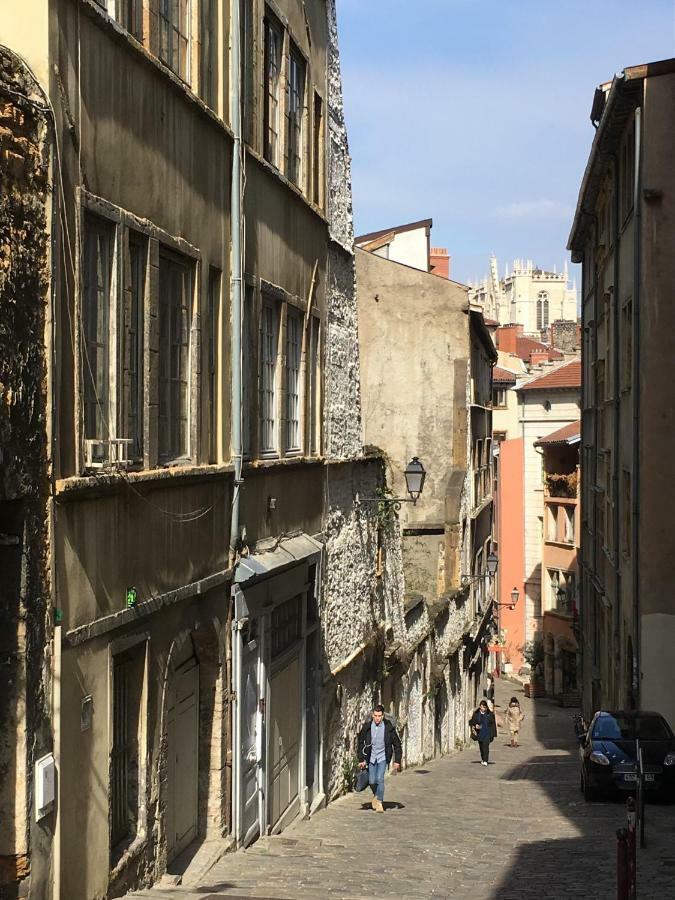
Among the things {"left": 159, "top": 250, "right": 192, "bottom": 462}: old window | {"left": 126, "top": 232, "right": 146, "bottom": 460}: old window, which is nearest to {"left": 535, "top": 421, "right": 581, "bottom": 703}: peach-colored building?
{"left": 159, "top": 250, "right": 192, "bottom": 462}: old window

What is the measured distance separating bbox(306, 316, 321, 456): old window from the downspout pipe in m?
3.68

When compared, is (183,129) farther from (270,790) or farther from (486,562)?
(486,562)

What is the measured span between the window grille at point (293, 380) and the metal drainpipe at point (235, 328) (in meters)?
2.64

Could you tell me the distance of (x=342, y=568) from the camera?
1750 cm

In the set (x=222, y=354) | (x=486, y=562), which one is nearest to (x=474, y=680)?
(x=486, y=562)

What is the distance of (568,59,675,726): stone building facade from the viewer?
19.9m

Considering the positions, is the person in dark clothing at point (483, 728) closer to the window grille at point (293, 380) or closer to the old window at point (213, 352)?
the window grille at point (293, 380)

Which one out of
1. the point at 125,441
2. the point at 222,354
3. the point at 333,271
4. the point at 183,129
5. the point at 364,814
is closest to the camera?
the point at 125,441

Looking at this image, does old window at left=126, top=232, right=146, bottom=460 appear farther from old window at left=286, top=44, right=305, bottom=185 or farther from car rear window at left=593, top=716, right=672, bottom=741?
car rear window at left=593, top=716, right=672, bottom=741

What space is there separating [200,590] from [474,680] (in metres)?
30.1

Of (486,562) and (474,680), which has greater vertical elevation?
(486,562)

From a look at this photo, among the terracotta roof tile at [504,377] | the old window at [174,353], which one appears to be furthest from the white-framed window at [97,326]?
the terracotta roof tile at [504,377]

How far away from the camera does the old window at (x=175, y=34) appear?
9680 millimetres

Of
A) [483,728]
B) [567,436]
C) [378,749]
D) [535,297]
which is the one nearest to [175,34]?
[378,749]
